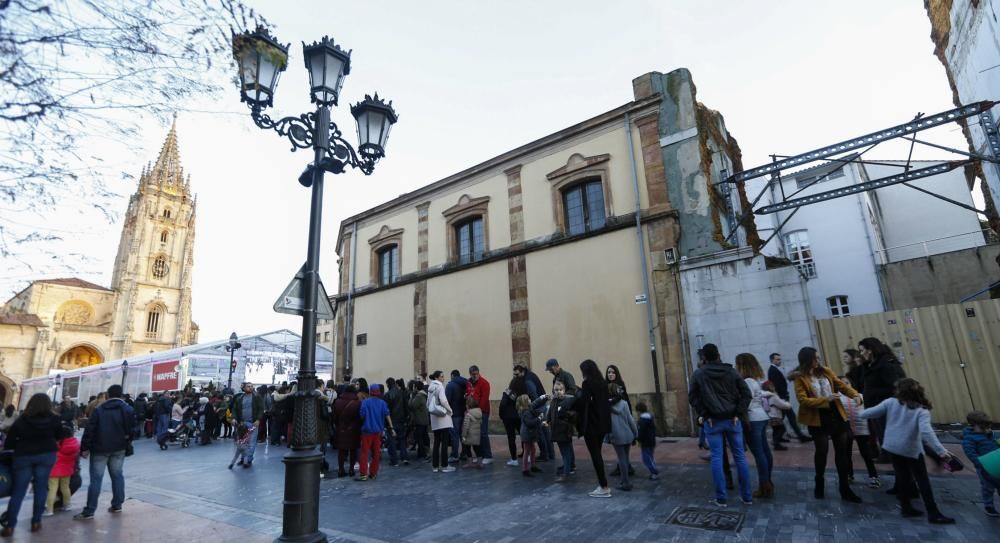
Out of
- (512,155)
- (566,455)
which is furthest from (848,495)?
(512,155)

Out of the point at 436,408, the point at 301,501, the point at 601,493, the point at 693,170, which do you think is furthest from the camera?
the point at 693,170

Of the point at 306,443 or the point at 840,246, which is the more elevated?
the point at 840,246

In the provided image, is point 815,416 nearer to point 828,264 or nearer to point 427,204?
point 427,204

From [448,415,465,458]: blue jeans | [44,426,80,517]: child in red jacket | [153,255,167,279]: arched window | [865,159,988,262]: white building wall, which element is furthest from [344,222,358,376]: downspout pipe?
[153,255,167,279]: arched window

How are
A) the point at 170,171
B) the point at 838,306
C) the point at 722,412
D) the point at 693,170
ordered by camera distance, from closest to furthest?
the point at 722,412 < the point at 693,170 < the point at 838,306 < the point at 170,171

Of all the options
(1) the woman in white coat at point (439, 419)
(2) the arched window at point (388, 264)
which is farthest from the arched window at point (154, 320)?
(1) the woman in white coat at point (439, 419)

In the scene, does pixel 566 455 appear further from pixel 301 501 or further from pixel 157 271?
pixel 157 271

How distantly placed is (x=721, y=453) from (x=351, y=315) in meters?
16.1

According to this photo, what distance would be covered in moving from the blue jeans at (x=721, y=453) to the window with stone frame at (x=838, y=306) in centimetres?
1992

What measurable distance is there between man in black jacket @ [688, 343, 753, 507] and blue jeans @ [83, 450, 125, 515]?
743 cm

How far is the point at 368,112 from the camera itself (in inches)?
226

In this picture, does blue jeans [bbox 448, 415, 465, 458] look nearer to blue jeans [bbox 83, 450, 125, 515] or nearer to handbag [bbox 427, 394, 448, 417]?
handbag [bbox 427, 394, 448, 417]

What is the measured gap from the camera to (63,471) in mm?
6355

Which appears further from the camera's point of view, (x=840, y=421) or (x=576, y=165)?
(x=576, y=165)
